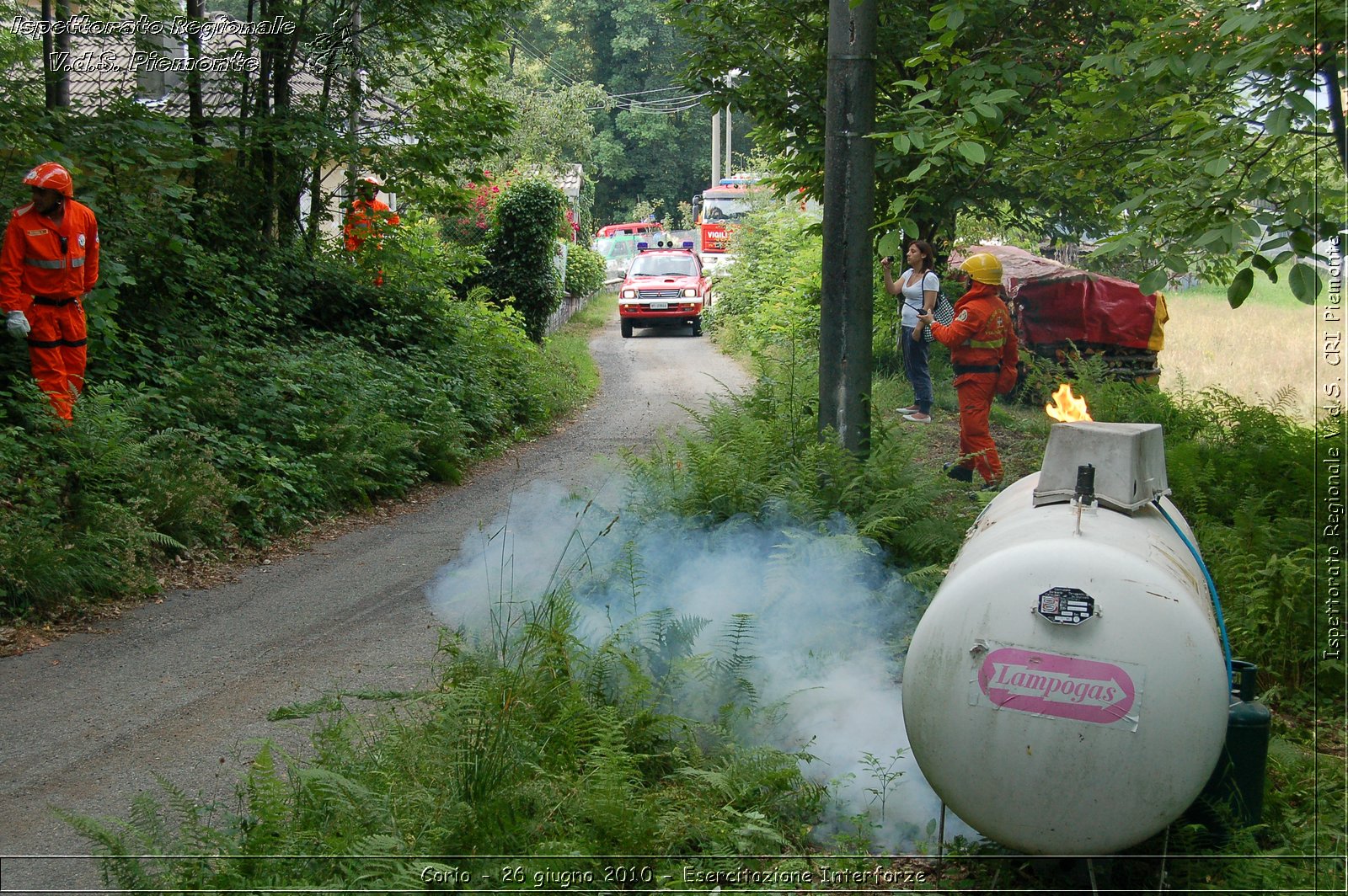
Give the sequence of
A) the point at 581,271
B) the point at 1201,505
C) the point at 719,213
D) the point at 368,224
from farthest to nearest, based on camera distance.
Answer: the point at 719,213, the point at 581,271, the point at 368,224, the point at 1201,505

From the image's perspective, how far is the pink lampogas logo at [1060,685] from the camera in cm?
347

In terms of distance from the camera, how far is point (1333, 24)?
16.1ft

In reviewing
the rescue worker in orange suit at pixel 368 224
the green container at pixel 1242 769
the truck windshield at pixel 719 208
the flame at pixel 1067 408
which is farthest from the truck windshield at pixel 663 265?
the green container at pixel 1242 769

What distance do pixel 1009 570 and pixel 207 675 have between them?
4514 mm

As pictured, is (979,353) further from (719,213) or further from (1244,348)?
(719,213)

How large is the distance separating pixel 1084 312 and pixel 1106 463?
10.4m

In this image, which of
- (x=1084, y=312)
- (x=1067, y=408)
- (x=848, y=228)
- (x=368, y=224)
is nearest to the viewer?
(x=1067, y=408)

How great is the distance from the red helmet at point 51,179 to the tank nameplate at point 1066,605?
323 inches

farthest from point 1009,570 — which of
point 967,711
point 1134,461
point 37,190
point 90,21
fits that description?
point 90,21

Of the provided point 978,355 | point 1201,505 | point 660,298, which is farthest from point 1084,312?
point 660,298

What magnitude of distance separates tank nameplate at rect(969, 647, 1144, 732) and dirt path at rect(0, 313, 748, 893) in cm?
310

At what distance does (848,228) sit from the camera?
25.3ft

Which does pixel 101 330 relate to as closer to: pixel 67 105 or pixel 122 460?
pixel 122 460

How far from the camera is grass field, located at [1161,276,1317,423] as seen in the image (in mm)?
9516
